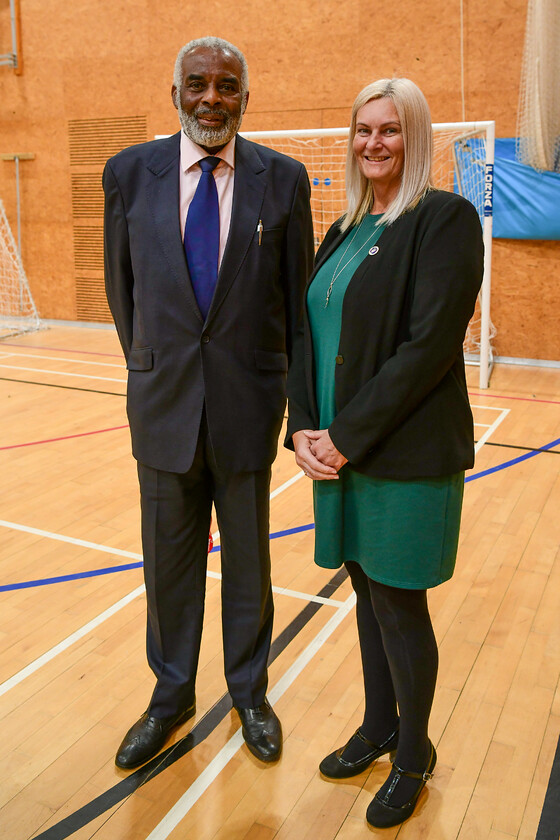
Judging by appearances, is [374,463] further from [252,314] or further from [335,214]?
[335,214]

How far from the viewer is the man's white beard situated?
1.81 m

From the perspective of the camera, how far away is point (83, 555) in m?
3.35

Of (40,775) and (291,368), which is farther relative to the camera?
(40,775)

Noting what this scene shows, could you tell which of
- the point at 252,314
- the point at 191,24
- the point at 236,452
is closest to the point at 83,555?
the point at 236,452

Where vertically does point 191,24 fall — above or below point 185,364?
above

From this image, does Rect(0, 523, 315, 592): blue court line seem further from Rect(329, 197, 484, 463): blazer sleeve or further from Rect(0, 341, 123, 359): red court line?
Rect(0, 341, 123, 359): red court line

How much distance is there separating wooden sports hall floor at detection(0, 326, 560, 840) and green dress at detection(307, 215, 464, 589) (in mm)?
681

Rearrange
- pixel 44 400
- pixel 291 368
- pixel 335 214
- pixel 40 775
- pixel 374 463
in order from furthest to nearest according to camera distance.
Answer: pixel 335 214 → pixel 44 400 → pixel 40 775 → pixel 291 368 → pixel 374 463

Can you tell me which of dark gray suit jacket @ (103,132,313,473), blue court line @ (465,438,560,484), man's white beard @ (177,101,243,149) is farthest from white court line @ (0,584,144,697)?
blue court line @ (465,438,560,484)

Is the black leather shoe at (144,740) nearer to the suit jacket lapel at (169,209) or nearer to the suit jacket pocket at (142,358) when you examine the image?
the suit jacket pocket at (142,358)

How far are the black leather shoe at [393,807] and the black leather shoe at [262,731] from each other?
0.34 meters

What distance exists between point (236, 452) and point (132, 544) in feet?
5.60

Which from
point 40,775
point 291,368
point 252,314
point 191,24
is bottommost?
point 40,775

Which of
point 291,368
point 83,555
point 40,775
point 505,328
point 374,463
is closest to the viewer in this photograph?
point 374,463
